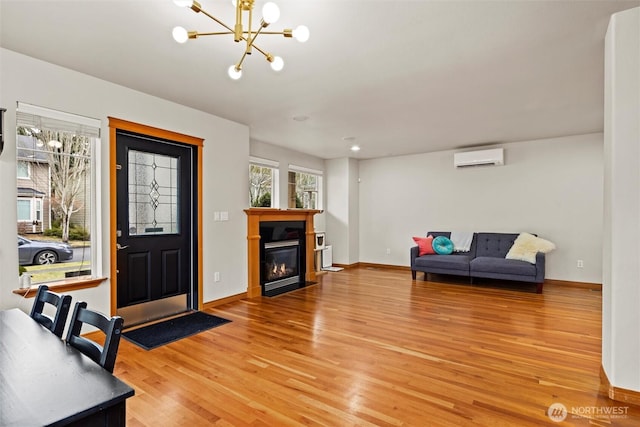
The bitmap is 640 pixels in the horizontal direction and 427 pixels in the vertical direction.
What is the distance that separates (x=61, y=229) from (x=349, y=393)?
293cm

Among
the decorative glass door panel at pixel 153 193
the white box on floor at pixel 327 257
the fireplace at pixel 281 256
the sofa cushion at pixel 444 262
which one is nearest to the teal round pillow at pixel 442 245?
the sofa cushion at pixel 444 262

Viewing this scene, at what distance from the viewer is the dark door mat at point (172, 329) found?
3146mm

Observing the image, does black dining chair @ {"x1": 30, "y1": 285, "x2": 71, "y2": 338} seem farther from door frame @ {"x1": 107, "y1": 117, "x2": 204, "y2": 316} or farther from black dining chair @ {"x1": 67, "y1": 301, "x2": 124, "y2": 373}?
door frame @ {"x1": 107, "y1": 117, "x2": 204, "y2": 316}

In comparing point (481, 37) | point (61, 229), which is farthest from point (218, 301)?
point (481, 37)

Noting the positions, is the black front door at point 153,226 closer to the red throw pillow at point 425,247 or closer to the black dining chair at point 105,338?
the black dining chair at point 105,338

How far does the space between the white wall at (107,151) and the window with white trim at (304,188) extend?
2.01 metres

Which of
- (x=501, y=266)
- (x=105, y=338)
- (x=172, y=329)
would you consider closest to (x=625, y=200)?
(x=105, y=338)

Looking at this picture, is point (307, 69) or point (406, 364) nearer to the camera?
point (406, 364)

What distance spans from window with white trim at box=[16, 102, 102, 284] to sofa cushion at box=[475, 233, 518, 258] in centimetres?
580

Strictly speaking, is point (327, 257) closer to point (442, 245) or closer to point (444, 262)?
point (442, 245)

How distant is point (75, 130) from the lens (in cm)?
308

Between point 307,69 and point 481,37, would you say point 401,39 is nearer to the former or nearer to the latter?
point 481,37

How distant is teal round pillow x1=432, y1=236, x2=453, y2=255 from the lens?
6109 mm

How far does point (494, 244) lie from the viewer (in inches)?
232
